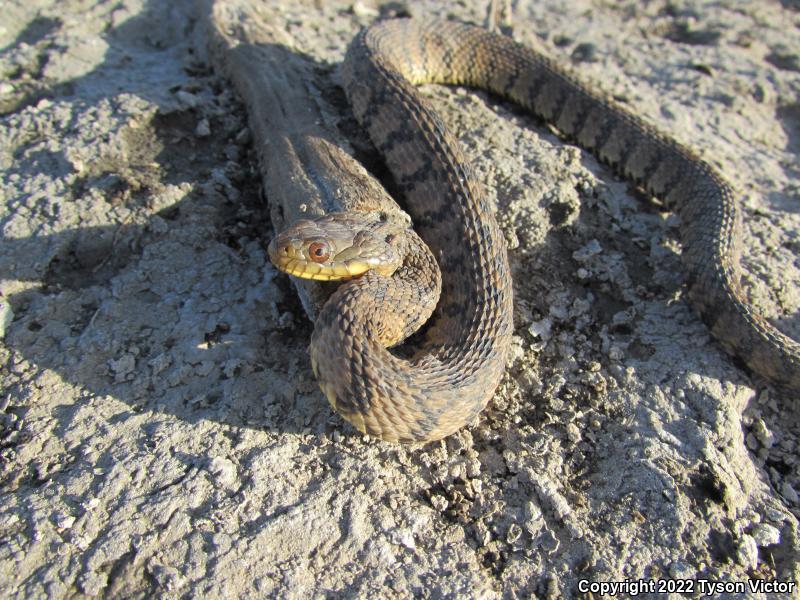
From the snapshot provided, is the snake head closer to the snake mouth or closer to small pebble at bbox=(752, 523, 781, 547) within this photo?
the snake mouth

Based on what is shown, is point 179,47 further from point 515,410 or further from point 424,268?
point 515,410

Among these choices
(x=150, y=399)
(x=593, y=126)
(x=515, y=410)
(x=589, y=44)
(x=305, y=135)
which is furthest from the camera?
(x=589, y=44)

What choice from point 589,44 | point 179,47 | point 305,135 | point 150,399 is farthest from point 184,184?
point 589,44

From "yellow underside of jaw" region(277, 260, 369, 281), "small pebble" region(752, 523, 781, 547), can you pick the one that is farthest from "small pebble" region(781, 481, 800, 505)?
"yellow underside of jaw" region(277, 260, 369, 281)

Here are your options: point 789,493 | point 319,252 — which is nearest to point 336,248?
point 319,252

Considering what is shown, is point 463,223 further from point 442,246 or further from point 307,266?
point 307,266

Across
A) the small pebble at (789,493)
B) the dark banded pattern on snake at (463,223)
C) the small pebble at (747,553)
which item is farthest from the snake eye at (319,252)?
the small pebble at (789,493)
